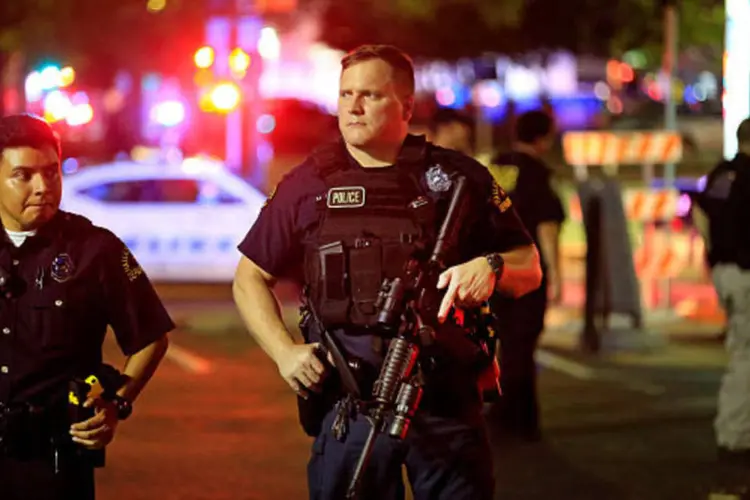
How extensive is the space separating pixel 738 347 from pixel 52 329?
17.0 feet

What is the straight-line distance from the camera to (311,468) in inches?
181

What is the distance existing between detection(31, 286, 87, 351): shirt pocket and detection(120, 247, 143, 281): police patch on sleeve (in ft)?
0.61

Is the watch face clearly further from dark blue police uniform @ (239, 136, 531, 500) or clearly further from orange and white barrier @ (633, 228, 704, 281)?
orange and white barrier @ (633, 228, 704, 281)

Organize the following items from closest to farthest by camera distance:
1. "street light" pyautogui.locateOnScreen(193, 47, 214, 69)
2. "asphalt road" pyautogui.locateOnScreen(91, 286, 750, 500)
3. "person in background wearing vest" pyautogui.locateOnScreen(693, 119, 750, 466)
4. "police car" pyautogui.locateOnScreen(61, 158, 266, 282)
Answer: "asphalt road" pyautogui.locateOnScreen(91, 286, 750, 500) < "person in background wearing vest" pyautogui.locateOnScreen(693, 119, 750, 466) < "police car" pyautogui.locateOnScreen(61, 158, 266, 282) < "street light" pyautogui.locateOnScreen(193, 47, 214, 69)

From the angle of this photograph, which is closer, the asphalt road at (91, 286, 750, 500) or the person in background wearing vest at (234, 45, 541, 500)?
the person in background wearing vest at (234, 45, 541, 500)

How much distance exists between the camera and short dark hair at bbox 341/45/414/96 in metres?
4.56

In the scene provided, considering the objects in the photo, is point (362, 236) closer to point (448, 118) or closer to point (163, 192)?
point (448, 118)

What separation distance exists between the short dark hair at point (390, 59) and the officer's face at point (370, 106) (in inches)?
0.6

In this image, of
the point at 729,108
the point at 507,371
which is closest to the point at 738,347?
the point at 507,371

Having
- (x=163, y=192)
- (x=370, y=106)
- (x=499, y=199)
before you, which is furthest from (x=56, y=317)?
(x=163, y=192)

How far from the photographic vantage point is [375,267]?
4.44 m

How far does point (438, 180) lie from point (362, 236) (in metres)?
0.28

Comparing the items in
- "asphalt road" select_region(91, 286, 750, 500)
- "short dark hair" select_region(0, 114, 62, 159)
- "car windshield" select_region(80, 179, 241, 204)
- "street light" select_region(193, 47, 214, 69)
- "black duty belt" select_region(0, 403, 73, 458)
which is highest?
"street light" select_region(193, 47, 214, 69)

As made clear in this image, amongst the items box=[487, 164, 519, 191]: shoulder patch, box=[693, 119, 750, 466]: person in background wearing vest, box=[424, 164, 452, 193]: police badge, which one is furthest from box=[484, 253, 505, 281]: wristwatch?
box=[487, 164, 519, 191]: shoulder patch
